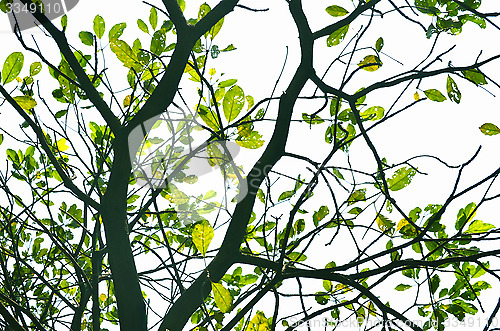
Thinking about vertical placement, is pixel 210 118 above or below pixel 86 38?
below

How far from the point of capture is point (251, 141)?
157 centimetres

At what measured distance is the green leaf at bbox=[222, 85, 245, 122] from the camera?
1438 millimetres

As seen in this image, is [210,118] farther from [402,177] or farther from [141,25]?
[402,177]

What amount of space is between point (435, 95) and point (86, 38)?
1.31m

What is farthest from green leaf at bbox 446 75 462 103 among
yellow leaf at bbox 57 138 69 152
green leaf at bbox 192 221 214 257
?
yellow leaf at bbox 57 138 69 152

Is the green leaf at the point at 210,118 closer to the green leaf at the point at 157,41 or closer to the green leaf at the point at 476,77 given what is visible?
the green leaf at the point at 157,41

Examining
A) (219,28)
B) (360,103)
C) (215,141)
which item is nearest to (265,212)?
(215,141)

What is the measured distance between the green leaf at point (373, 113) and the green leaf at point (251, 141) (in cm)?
43

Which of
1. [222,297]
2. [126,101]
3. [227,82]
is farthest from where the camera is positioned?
[126,101]

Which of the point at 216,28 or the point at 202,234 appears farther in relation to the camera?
the point at 216,28

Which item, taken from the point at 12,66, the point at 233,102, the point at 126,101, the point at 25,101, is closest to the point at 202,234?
the point at 233,102

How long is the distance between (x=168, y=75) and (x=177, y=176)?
22.0 inches

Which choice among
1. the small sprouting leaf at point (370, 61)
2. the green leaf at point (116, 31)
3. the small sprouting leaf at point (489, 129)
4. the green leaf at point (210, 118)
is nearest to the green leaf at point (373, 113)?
the small sprouting leaf at point (370, 61)

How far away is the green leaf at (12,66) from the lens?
1.48 meters
